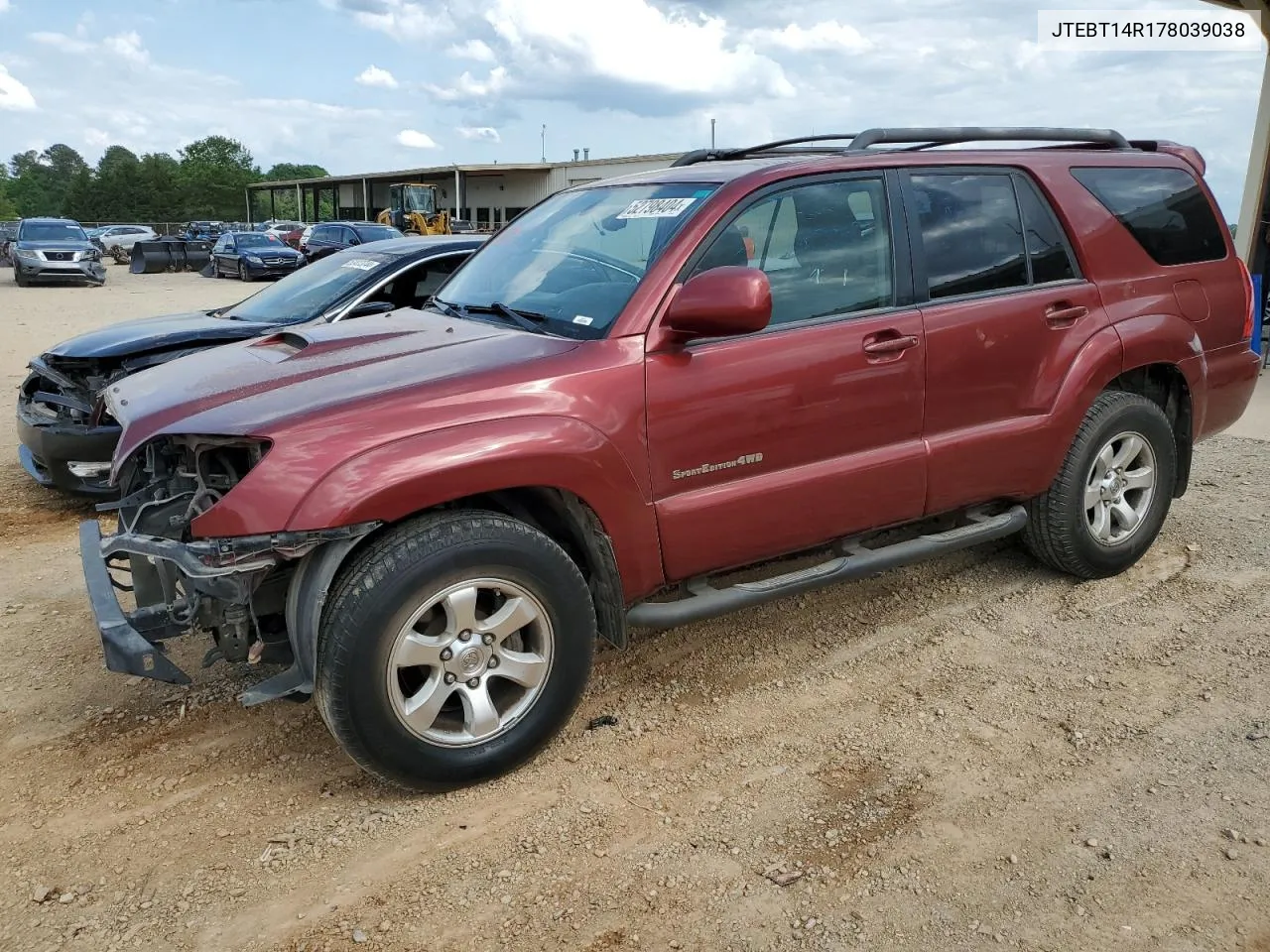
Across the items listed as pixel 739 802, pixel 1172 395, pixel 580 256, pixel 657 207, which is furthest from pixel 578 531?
pixel 1172 395

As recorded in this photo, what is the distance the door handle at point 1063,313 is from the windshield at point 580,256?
155 centimetres

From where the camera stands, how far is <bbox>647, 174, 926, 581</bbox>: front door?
325 centimetres

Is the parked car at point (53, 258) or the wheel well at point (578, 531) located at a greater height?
the parked car at point (53, 258)

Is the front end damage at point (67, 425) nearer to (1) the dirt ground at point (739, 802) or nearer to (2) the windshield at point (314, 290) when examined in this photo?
(2) the windshield at point (314, 290)

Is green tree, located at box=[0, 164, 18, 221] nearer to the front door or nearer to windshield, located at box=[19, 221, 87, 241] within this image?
windshield, located at box=[19, 221, 87, 241]

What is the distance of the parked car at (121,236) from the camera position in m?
39.3

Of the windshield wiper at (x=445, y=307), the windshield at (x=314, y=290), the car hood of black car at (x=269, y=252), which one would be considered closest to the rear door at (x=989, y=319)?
the windshield wiper at (x=445, y=307)

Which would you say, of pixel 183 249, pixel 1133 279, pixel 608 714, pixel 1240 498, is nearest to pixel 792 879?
pixel 608 714

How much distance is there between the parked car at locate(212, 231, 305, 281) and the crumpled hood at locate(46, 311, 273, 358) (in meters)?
19.8

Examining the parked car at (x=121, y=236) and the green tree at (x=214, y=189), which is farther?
the green tree at (x=214, y=189)

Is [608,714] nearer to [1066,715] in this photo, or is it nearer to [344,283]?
[1066,715]

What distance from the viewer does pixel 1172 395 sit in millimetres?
4699

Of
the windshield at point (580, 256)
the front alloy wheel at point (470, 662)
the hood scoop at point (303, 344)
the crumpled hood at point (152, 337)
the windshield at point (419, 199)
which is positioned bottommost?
the front alloy wheel at point (470, 662)

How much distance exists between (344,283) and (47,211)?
329ft
